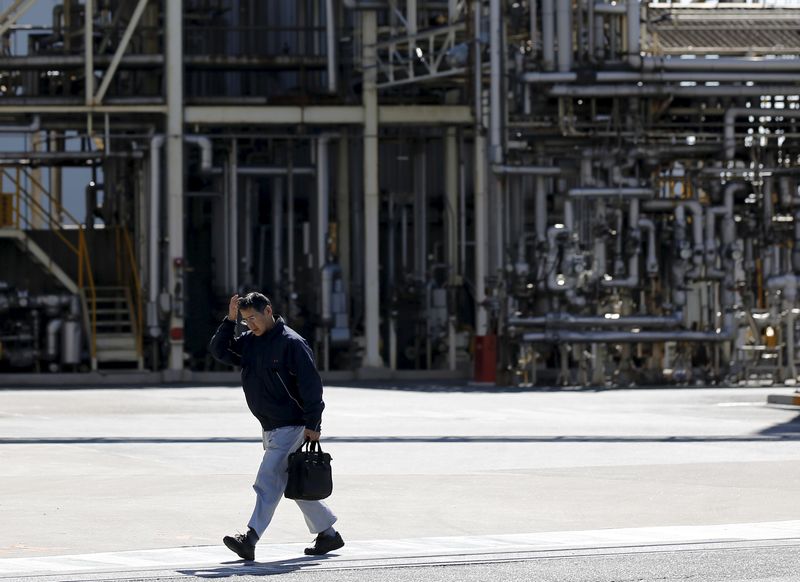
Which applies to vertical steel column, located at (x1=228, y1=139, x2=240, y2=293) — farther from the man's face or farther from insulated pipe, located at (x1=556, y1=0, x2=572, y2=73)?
the man's face

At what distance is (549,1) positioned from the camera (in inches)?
1463

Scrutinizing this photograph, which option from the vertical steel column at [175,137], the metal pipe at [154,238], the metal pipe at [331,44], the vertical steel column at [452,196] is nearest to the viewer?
the metal pipe at [154,238]

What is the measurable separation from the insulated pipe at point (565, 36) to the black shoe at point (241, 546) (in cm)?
2584

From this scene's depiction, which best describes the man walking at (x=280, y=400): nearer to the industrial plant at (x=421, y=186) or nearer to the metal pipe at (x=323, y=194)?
the industrial plant at (x=421, y=186)

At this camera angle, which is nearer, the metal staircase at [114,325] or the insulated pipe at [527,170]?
the insulated pipe at [527,170]

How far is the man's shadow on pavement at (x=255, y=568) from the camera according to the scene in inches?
450

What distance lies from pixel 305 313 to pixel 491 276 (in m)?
5.40

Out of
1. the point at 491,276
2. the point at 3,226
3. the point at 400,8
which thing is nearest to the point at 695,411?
the point at 491,276

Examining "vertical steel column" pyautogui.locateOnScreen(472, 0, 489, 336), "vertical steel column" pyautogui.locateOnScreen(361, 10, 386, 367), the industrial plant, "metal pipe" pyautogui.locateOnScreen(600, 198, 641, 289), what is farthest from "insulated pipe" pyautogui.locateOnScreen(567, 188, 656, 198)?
"vertical steel column" pyautogui.locateOnScreen(361, 10, 386, 367)

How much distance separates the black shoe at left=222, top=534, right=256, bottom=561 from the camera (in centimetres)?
1187

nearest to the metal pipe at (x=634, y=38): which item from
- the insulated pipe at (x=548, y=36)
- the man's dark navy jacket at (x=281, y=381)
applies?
the insulated pipe at (x=548, y=36)

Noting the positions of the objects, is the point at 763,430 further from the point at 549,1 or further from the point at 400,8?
the point at 400,8

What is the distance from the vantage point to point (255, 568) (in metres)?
11.7

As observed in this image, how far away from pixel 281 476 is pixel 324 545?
0.52 m
